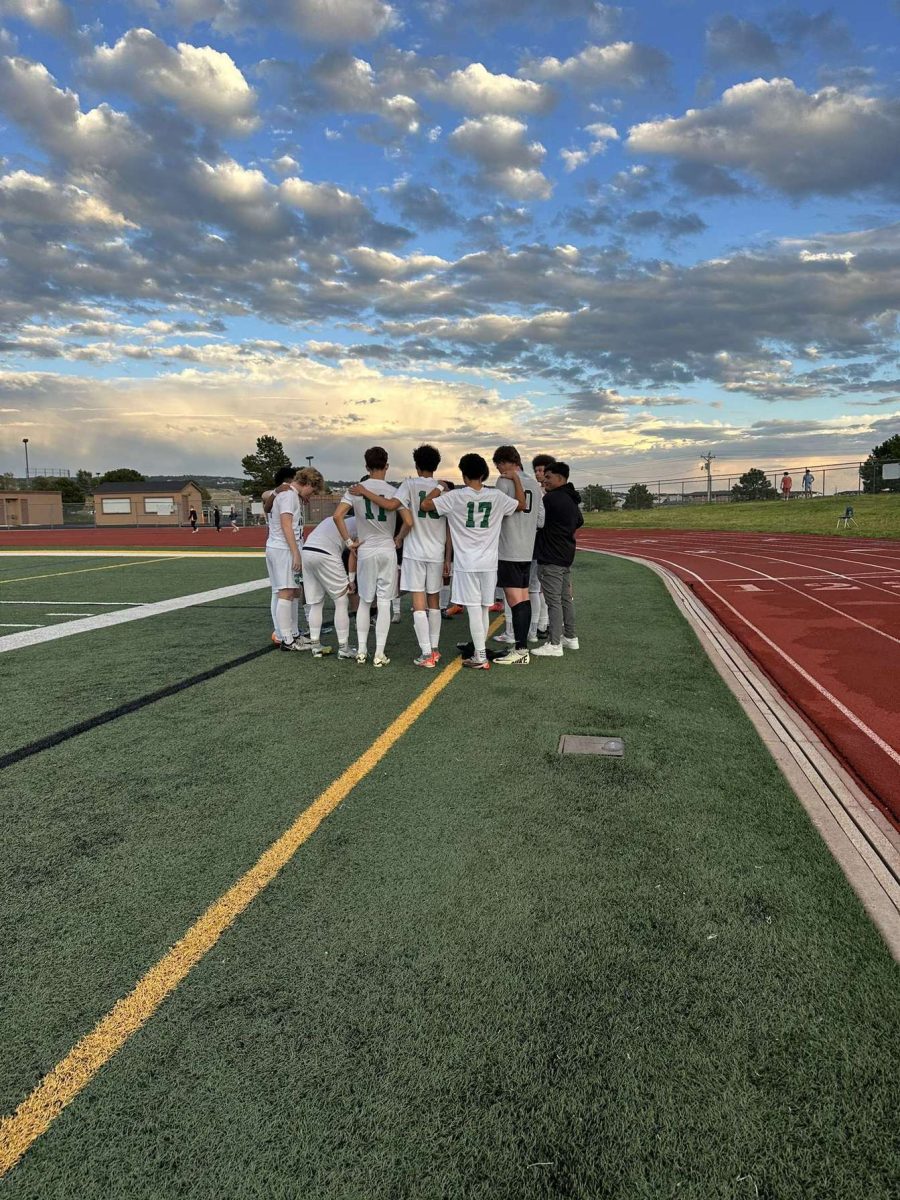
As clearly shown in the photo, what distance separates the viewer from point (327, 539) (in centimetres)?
706

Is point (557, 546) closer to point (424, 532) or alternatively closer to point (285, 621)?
point (424, 532)

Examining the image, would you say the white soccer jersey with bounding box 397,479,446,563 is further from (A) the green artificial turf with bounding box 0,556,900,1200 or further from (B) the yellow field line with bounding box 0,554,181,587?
(B) the yellow field line with bounding box 0,554,181,587

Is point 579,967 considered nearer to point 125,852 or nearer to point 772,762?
point 125,852

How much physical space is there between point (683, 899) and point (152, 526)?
61.7m

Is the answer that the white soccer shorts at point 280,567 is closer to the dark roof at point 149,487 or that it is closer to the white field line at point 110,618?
the white field line at point 110,618

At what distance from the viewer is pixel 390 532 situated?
6.68m

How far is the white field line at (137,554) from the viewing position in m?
21.4

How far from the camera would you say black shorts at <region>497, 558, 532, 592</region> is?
6988mm

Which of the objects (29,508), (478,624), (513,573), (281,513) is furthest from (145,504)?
(478,624)

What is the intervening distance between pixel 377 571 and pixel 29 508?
217ft

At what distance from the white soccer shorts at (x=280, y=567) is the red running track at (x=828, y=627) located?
4748 millimetres

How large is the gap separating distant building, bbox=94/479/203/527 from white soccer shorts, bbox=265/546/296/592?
5703cm

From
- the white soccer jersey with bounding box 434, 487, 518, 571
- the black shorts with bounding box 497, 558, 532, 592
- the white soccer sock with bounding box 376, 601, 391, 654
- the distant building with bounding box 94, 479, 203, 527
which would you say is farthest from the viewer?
the distant building with bounding box 94, 479, 203, 527

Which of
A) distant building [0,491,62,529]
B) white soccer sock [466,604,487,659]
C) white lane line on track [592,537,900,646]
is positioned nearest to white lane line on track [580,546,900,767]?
white lane line on track [592,537,900,646]
